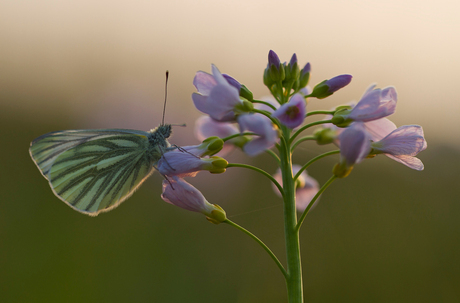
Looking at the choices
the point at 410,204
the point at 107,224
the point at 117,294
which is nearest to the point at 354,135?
the point at 117,294

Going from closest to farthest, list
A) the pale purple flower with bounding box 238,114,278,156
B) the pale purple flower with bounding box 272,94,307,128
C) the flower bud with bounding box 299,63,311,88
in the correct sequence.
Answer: the pale purple flower with bounding box 238,114,278,156 < the pale purple flower with bounding box 272,94,307,128 < the flower bud with bounding box 299,63,311,88

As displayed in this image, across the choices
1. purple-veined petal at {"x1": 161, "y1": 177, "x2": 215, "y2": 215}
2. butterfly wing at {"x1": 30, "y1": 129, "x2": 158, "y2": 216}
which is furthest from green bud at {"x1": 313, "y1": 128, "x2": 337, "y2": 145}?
butterfly wing at {"x1": 30, "y1": 129, "x2": 158, "y2": 216}

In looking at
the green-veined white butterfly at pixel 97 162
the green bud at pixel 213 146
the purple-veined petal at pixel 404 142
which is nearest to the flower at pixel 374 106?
the purple-veined petal at pixel 404 142

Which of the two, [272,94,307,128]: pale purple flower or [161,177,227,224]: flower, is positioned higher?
[272,94,307,128]: pale purple flower

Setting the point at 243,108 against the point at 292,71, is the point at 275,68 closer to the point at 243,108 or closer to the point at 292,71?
the point at 292,71

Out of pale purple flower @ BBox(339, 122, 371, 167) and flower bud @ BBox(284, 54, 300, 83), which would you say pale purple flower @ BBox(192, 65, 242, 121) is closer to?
flower bud @ BBox(284, 54, 300, 83)

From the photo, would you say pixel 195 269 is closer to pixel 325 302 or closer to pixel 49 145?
pixel 325 302

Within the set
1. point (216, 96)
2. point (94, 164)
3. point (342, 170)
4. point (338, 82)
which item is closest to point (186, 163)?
point (216, 96)
